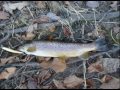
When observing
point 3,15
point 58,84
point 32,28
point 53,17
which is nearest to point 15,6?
point 3,15

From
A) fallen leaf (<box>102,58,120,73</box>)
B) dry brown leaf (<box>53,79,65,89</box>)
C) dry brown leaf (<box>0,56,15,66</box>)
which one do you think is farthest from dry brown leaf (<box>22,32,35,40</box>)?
fallen leaf (<box>102,58,120,73</box>)

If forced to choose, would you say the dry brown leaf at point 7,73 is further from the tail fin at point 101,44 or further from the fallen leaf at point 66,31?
the tail fin at point 101,44

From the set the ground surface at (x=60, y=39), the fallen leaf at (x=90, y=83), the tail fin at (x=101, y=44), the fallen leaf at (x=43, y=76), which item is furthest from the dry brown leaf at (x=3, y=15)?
the fallen leaf at (x=90, y=83)

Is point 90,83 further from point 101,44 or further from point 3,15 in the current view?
point 3,15

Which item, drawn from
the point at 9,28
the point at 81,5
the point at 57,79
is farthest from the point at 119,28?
the point at 9,28

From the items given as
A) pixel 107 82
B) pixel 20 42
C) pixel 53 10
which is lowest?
pixel 107 82

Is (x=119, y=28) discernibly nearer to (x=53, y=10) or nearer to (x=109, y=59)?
(x=109, y=59)

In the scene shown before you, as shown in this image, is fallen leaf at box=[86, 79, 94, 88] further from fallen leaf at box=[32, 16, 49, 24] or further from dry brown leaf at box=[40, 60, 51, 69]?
fallen leaf at box=[32, 16, 49, 24]
